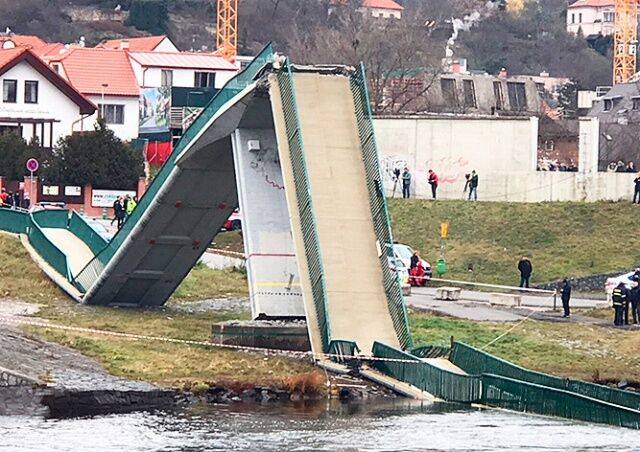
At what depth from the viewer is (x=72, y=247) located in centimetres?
5578

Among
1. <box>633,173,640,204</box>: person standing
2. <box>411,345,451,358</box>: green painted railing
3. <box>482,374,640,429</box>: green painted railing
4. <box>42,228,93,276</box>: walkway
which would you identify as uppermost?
<box>633,173,640,204</box>: person standing

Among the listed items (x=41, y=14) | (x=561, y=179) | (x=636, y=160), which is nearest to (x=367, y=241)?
(x=561, y=179)

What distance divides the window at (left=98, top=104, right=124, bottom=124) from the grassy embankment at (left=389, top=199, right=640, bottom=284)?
40.1 m

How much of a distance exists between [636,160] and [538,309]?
5823cm

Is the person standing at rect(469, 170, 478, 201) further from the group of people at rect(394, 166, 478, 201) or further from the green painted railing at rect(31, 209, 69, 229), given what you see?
the green painted railing at rect(31, 209, 69, 229)

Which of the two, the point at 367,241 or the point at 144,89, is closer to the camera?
the point at 367,241

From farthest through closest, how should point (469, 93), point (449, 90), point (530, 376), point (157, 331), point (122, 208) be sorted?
point (469, 93) → point (449, 90) → point (122, 208) → point (157, 331) → point (530, 376)

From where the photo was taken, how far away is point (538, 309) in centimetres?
5106

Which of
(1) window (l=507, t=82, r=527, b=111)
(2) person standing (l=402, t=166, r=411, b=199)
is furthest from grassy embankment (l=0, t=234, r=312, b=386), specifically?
(1) window (l=507, t=82, r=527, b=111)

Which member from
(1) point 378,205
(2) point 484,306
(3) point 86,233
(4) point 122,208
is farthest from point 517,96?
(1) point 378,205

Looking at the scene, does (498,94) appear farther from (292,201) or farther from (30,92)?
(292,201)

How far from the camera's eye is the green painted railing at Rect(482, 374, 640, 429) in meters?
30.5

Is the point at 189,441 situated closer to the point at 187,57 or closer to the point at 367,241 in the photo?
the point at 367,241

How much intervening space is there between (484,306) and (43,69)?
50774 mm
